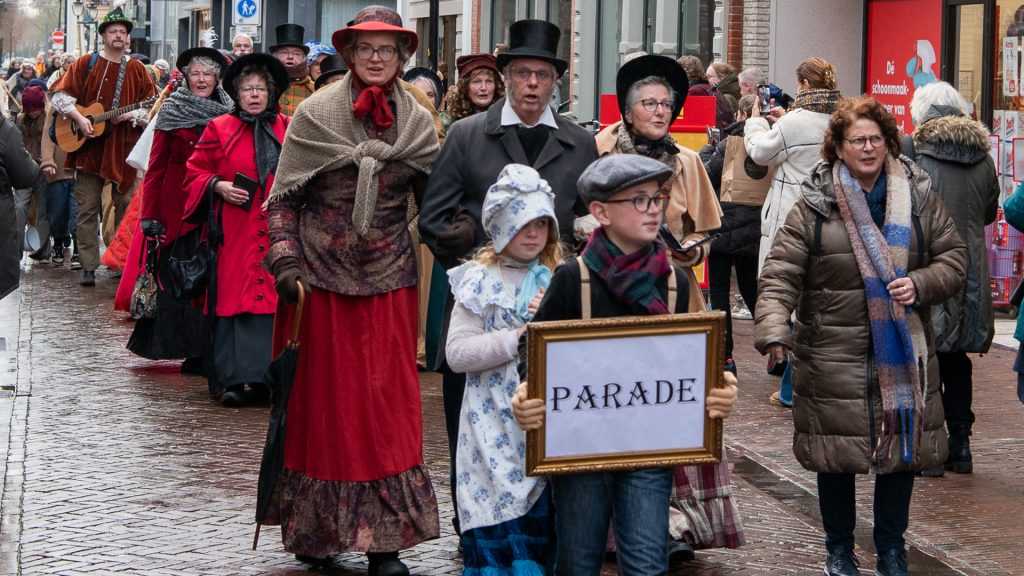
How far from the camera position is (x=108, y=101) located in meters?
16.2

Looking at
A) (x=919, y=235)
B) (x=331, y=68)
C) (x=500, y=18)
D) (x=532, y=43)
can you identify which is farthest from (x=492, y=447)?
(x=500, y=18)

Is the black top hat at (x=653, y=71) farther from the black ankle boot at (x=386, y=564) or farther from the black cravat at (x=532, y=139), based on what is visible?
the black ankle boot at (x=386, y=564)

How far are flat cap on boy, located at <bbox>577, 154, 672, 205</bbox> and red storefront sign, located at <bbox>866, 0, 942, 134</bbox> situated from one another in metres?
11.6

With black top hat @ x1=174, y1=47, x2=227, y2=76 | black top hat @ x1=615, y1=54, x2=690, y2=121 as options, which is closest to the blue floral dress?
black top hat @ x1=615, y1=54, x2=690, y2=121

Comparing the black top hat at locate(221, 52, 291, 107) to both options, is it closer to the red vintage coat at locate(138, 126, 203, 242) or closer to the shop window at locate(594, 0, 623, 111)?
the red vintage coat at locate(138, 126, 203, 242)

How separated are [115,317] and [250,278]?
4625 mm

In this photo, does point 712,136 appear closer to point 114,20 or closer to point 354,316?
point 114,20

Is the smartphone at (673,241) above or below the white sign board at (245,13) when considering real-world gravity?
below

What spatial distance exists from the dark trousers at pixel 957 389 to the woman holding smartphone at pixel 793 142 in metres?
1.23

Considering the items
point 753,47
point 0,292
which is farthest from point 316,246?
point 753,47

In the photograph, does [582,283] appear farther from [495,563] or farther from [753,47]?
[753,47]

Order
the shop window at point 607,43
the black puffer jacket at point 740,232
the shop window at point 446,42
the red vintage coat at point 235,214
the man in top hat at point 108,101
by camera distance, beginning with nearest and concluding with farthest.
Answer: the red vintage coat at point 235,214, the black puffer jacket at point 740,232, the man in top hat at point 108,101, the shop window at point 607,43, the shop window at point 446,42

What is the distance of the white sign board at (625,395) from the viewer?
500 cm

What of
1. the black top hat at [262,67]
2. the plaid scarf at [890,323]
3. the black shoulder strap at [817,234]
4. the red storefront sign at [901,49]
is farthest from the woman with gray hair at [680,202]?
the red storefront sign at [901,49]
